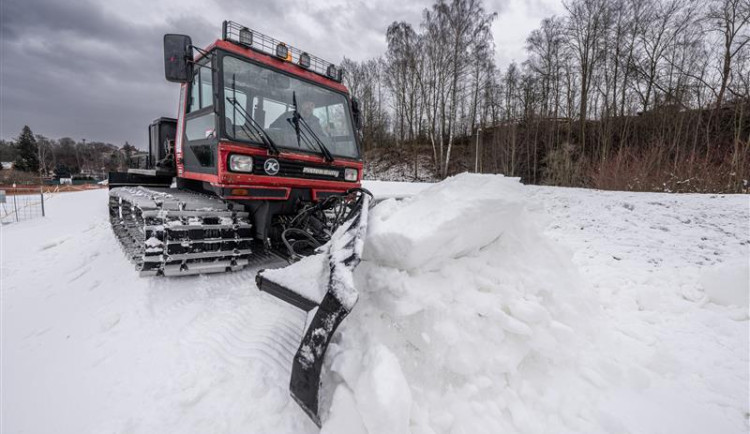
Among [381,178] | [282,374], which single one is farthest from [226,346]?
[381,178]

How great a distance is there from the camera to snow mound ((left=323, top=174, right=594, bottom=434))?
55.9 inches

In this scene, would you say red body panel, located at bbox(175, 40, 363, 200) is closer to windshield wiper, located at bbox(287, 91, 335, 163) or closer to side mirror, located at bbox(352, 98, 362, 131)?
windshield wiper, located at bbox(287, 91, 335, 163)

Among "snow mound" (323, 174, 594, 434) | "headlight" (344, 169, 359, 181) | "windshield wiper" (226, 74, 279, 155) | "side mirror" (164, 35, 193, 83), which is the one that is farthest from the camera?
"headlight" (344, 169, 359, 181)

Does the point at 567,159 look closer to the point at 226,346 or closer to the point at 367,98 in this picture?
the point at 226,346

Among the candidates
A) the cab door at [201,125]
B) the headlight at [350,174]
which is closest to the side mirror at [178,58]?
the cab door at [201,125]

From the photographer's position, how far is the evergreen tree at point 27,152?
4775cm

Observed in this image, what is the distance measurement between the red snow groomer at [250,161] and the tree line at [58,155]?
59757mm

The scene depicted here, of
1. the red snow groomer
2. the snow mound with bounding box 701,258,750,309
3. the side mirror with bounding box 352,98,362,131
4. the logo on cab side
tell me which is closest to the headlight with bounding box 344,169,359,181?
the red snow groomer

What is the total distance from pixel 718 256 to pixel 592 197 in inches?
143

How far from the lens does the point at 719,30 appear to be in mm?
16109

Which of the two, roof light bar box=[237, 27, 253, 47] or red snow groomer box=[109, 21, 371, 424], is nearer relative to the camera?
red snow groomer box=[109, 21, 371, 424]

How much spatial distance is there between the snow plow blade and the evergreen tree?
68.5 metres

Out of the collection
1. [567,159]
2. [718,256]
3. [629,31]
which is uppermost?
[629,31]

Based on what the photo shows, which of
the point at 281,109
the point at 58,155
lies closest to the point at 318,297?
the point at 281,109
